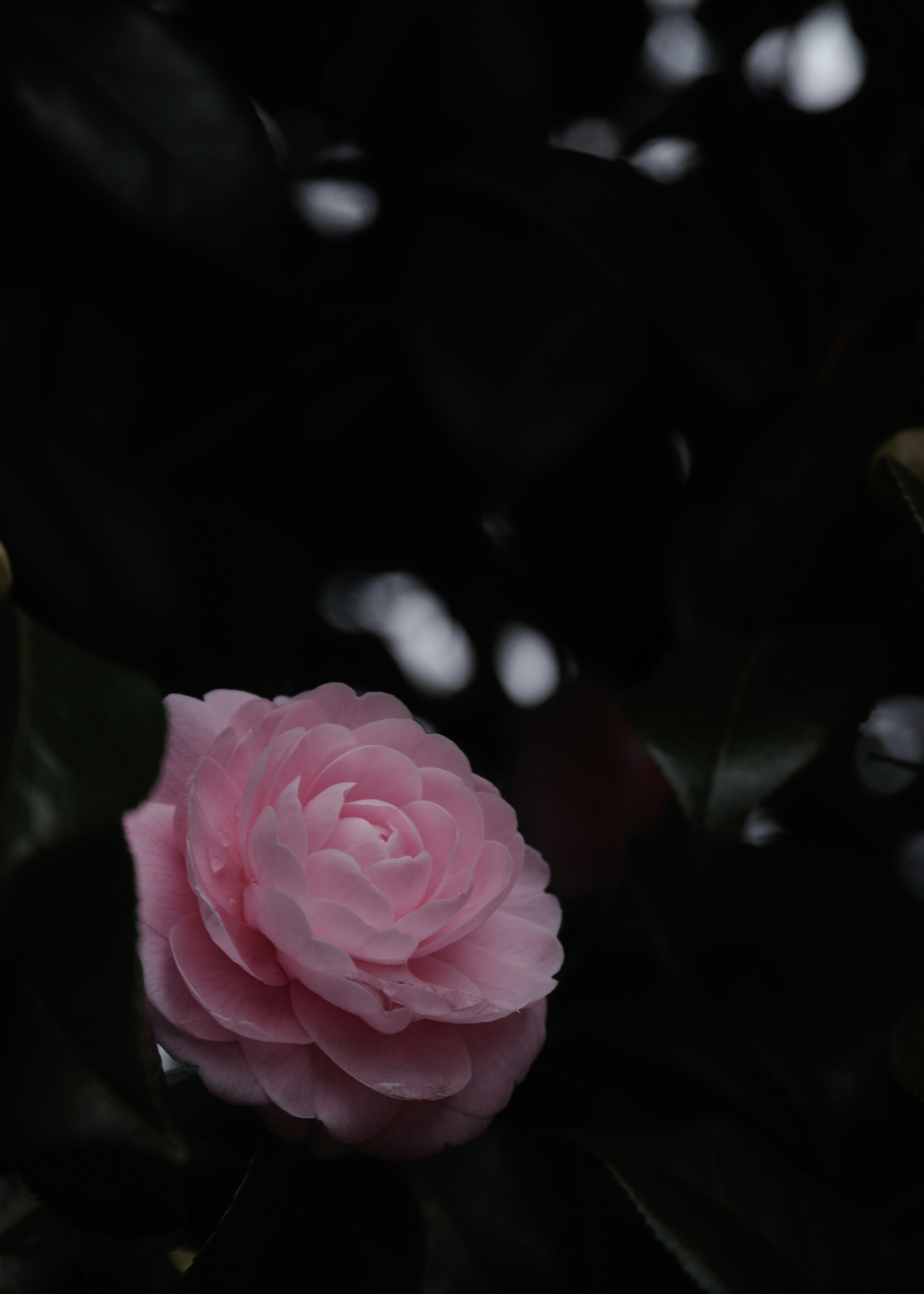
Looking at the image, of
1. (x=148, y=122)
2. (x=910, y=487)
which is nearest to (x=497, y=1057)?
(x=910, y=487)

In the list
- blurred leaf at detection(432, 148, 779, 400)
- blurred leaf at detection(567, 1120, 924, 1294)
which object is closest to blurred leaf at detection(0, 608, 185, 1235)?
blurred leaf at detection(567, 1120, 924, 1294)

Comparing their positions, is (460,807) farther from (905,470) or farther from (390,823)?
(905,470)

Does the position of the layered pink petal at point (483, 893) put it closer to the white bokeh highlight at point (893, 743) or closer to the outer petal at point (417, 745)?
the outer petal at point (417, 745)

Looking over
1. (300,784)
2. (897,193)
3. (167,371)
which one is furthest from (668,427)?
(300,784)

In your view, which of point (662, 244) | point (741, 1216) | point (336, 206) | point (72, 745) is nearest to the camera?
point (72, 745)

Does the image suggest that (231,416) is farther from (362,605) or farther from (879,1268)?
(879,1268)

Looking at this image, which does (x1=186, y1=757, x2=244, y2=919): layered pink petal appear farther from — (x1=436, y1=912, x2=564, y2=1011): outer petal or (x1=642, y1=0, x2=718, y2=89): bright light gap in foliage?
(x1=642, y1=0, x2=718, y2=89): bright light gap in foliage
